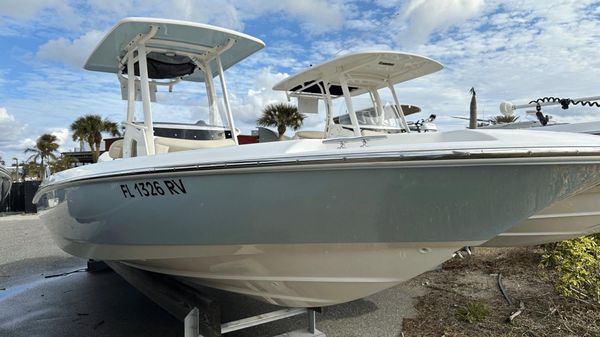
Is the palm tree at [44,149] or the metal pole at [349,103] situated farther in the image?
the palm tree at [44,149]

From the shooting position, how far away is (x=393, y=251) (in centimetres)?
251

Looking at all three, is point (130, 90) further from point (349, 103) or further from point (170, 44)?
point (349, 103)

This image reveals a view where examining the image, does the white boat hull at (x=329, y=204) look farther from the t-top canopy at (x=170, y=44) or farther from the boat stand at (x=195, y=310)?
the t-top canopy at (x=170, y=44)

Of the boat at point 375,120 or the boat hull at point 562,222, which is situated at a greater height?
the boat at point 375,120

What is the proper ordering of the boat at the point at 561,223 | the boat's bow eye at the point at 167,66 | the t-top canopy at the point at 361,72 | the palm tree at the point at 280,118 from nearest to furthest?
the boat at the point at 561,223
the boat's bow eye at the point at 167,66
the t-top canopy at the point at 361,72
the palm tree at the point at 280,118

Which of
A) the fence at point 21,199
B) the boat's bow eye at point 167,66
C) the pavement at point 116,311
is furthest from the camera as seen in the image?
the fence at point 21,199

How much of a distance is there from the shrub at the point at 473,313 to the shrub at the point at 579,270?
65 centimetres

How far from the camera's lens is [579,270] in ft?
12.2

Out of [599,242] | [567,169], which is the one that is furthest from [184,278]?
[599,242]

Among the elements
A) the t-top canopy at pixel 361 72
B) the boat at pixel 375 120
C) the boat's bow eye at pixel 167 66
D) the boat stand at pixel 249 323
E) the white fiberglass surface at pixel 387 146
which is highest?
the t-top canopy at pixel 361 72

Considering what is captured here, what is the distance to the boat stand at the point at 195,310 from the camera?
2881mm

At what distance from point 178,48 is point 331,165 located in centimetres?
272

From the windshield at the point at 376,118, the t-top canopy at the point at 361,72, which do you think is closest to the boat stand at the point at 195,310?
the t-top canopy at the point at 361,72

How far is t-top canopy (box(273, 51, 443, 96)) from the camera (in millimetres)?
6191
